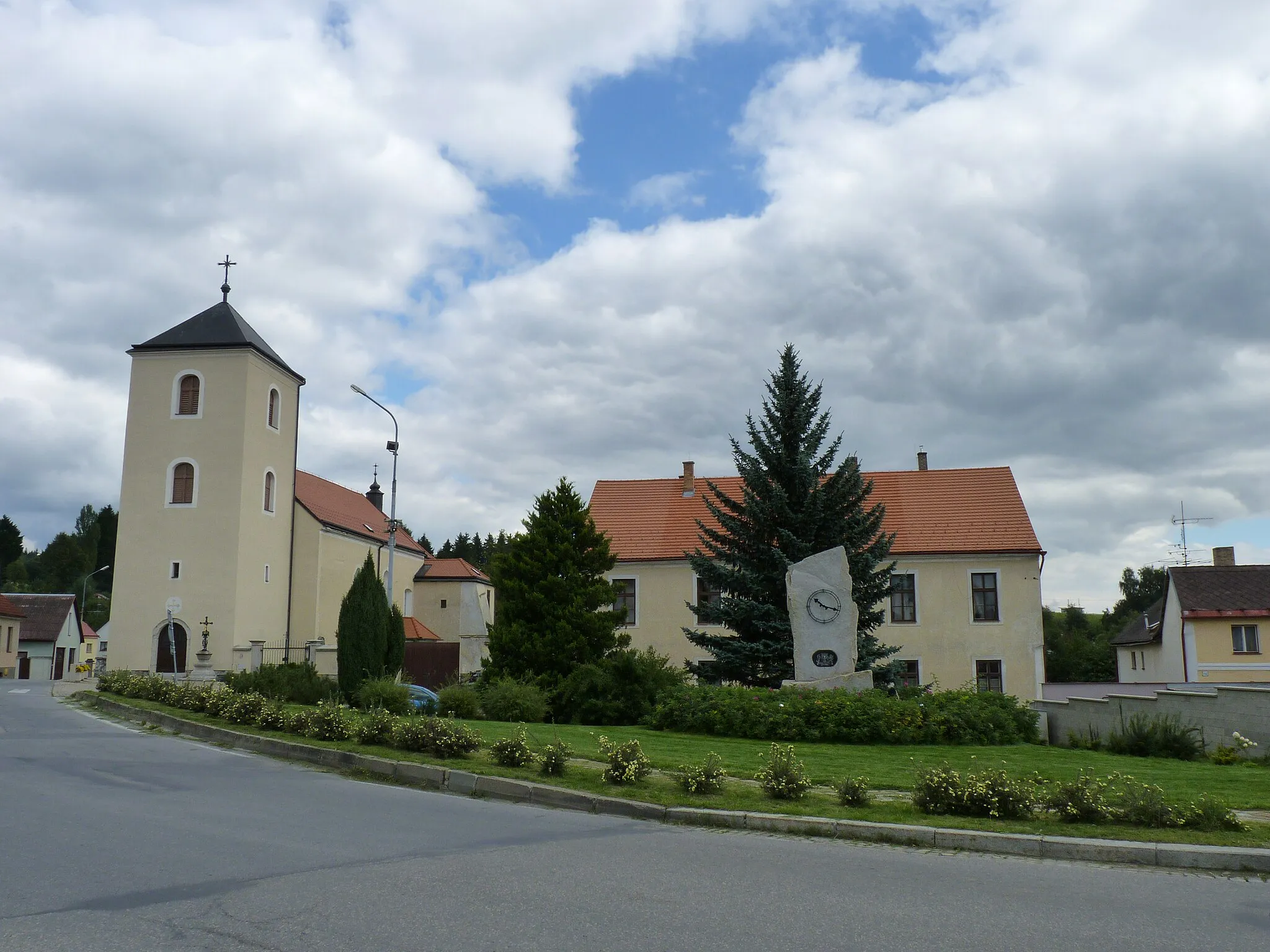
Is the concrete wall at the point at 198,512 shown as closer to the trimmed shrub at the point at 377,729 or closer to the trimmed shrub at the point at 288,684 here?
the trimmed shrub at the point at 288,684

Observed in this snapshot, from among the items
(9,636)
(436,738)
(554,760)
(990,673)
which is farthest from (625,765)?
(9,636)

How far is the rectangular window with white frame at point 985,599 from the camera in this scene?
1396 inches

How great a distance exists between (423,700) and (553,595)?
562 centimetres

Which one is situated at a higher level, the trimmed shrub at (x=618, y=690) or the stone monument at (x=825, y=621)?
the stone monument at (x=825, y=621)

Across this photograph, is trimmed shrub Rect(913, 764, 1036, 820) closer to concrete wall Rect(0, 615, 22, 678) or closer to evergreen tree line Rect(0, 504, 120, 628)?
concrete wall Rect(0, 615, 22, 678)

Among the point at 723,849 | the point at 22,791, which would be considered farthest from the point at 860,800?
the point at 22,791

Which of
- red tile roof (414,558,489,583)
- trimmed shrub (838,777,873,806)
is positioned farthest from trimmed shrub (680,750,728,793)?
red tile roof (414,558,489,583)

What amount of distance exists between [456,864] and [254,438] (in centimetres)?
3668

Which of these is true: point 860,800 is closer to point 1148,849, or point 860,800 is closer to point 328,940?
point 1148,849

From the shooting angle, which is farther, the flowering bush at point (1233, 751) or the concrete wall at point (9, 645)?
the concrete wall at point (9, 645)

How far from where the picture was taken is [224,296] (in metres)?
43.5

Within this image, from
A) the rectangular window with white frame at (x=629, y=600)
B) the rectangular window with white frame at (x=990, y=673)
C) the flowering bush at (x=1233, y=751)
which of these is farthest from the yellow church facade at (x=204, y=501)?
the flowering bush at (x=1233, y=751)

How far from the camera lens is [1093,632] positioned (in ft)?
298

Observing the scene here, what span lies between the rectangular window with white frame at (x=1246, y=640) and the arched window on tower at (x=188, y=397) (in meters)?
43.7
